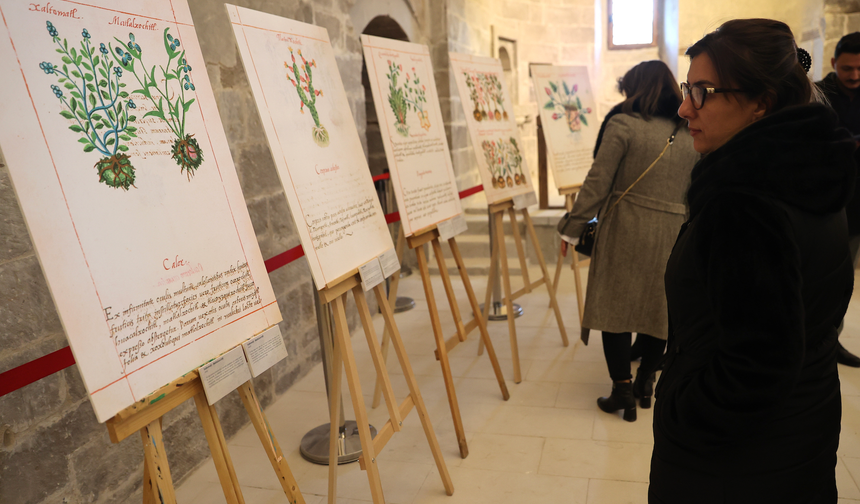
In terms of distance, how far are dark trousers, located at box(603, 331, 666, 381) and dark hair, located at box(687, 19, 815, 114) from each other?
1.74 m

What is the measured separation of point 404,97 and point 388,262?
83 cm

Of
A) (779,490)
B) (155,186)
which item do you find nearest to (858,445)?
(779,490)

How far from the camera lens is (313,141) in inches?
76.0

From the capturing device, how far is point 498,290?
441 centimetres

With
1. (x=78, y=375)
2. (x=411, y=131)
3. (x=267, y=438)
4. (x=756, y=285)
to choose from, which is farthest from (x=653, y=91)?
(x=78, y=375)

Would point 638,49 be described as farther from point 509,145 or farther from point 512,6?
point 509,145

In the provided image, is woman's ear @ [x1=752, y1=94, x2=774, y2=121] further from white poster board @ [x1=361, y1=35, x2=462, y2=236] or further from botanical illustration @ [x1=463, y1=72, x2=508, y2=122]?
botanical illustration @ [x1=463, y1=72, x2=508, y2=122]

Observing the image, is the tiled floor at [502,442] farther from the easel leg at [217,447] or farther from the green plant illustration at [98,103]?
the green plant illustration at [98,103]

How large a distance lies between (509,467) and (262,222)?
5.48ft

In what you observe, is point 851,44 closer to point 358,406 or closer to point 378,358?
point 378,358

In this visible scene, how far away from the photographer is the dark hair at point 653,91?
8.34 ft

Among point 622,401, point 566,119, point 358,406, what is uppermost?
point 566,119

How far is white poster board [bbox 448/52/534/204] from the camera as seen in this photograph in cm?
334

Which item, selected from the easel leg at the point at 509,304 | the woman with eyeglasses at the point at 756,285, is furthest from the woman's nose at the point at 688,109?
the easel leg at the point at 509,304
